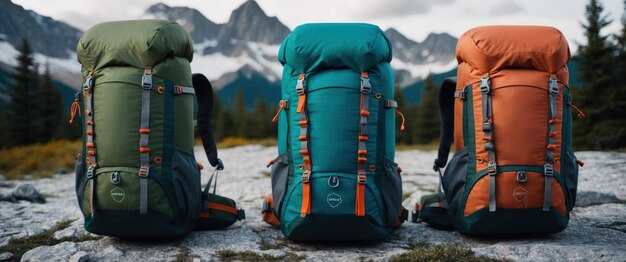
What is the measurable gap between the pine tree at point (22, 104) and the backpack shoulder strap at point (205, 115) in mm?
37921

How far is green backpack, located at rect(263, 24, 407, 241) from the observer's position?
4.39 metres

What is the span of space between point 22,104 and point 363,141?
40.7 meters

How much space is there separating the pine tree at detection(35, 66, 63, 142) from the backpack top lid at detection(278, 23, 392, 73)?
4090cm

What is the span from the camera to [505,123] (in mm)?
4480

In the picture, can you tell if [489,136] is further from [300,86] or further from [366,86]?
[300,86]

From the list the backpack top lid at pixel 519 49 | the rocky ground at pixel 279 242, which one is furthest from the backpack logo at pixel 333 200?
the backpack top lid at pixel 519 49

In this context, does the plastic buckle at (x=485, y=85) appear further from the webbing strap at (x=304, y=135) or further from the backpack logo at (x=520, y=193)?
the webbing strap at (x=304, y=135)

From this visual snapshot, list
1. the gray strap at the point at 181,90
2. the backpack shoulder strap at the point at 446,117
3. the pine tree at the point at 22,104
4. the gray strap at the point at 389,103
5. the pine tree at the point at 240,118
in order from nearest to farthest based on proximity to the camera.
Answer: the gray strap at the point at 181,90
the gray strap at the point at 389,103
the backpack shoulder strap at the point at 446,117
the pine tree at the point at 22,104
the pine tree at the point at 240,118

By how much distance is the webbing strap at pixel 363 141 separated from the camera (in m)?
4.38

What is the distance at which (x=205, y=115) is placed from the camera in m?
5.38

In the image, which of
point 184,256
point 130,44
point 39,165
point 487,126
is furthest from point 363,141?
point 39,165

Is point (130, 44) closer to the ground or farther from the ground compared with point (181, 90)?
farther from the ground

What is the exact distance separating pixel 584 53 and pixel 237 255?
27.5 meters

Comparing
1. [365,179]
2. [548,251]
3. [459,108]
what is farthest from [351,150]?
[548,251]
